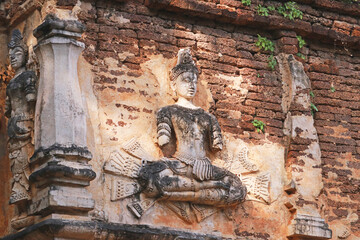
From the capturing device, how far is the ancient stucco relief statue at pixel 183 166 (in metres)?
9.73

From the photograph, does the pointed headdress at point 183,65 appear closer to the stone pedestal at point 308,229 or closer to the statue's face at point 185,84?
the statue's face at point 185,84

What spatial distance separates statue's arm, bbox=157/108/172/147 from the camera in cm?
998

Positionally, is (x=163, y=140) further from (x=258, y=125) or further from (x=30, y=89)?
(x=30, y=89)

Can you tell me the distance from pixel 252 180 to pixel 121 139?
154 cm

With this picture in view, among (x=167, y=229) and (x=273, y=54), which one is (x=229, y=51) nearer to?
(x=273, y=54)

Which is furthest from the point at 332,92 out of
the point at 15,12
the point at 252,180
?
the point at 15,12

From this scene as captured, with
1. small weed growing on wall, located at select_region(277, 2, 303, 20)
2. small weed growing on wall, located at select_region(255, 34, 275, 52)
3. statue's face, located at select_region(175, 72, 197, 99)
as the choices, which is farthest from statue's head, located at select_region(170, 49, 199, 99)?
small weed growing on wall, located at select_region(277, 2, 303, 20)

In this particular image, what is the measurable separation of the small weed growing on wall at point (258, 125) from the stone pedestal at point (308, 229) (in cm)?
101

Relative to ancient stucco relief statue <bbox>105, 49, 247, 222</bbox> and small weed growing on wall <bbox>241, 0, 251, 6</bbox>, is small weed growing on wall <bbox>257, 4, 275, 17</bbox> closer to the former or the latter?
small weed growing on wall <bbox>241, 0, 251, 6</bbox>

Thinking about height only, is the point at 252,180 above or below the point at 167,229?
above

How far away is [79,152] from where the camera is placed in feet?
30.4

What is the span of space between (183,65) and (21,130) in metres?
1.82

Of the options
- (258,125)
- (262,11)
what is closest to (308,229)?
(258,125)

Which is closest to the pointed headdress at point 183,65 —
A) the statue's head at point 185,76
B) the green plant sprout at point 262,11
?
the statue's head at point 185,76
